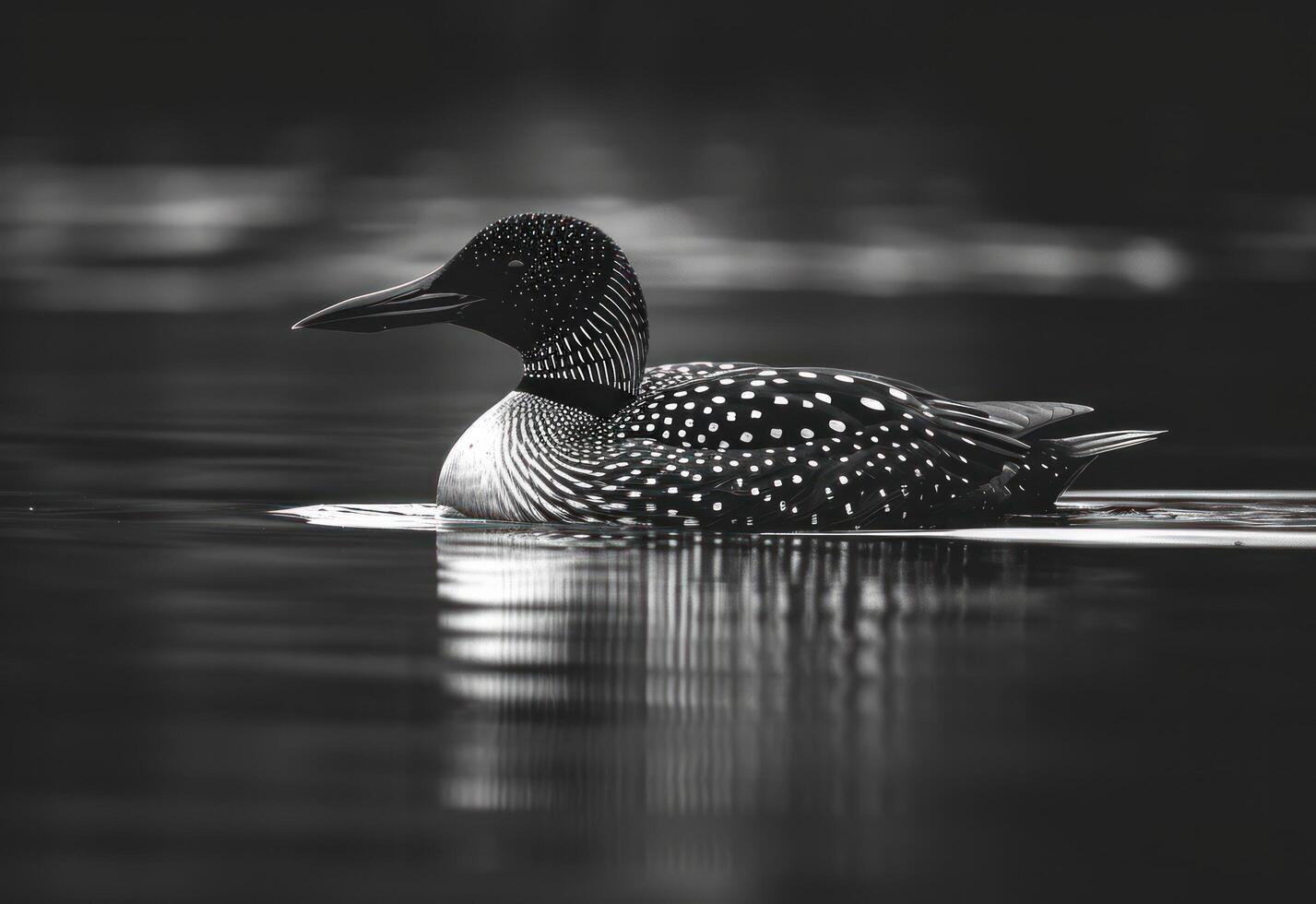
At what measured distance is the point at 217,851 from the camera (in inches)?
111

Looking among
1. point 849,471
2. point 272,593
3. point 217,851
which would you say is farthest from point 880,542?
point 217,851

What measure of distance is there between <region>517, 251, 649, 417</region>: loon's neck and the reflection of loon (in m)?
0.77

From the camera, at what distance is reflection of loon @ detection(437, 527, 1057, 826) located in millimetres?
3244

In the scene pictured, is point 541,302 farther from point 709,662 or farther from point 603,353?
point 709,662

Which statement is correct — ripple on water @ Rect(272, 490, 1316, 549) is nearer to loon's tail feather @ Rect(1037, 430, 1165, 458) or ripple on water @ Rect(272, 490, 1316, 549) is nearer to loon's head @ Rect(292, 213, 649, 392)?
loon's tail feather @ Rect(1037, 430, 1165, 458)

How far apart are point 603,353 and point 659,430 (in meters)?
0.46

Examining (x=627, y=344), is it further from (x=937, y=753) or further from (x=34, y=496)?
(x=937, y=753)

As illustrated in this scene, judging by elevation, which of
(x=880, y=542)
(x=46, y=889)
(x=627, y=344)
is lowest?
(x=46, y=889)

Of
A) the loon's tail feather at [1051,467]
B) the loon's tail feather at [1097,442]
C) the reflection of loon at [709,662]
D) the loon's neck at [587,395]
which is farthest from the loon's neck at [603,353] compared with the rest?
the loon's tail feather at [1097,442]

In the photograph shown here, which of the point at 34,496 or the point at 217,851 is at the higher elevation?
the point at 34,496

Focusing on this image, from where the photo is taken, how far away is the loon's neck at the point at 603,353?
23.7ft

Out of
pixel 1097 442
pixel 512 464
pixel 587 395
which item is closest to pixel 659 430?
pixel 587 395

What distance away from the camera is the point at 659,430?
6969mm

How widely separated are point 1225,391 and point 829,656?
10.6 m
